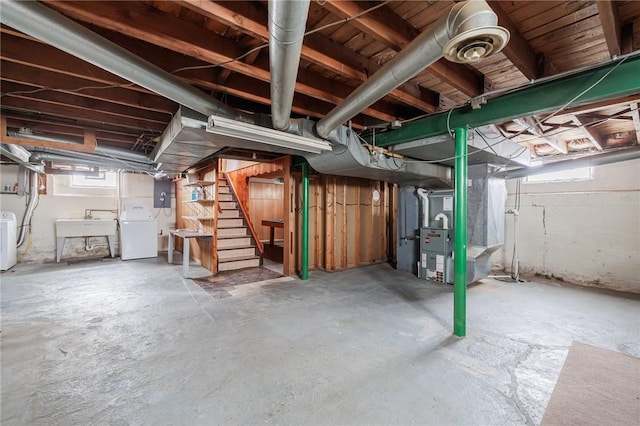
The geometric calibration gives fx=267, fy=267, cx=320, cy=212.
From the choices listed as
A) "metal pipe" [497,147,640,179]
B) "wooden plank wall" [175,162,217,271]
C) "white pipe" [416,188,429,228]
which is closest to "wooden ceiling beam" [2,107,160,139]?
"wooden plank wall" [175,162,217,271]

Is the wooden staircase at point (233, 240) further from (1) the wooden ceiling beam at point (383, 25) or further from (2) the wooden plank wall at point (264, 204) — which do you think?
(1) the wooden ceiling beam at point (383, 25)

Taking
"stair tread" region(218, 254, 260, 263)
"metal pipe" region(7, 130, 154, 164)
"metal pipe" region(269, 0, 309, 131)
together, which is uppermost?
"metal pipe" region(7, 130, 154, 164)

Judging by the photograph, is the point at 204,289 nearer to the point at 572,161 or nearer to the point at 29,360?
the point at 29,360

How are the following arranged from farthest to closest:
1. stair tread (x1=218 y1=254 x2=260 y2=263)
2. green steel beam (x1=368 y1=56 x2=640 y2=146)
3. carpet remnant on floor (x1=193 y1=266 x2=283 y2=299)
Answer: stair tread (x1=218 y1=254 x2=260 y2=263)
carpet remnant on floor (x1=193 y1=266 x2=283 y2=299)
green steel beam (x1=368 y1=56 x2=640 y2=146)

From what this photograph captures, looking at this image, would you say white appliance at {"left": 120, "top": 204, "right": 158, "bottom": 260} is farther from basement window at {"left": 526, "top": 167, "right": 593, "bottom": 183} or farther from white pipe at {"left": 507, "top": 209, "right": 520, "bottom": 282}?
basement window at {"left": 526, "top": 167, "right": 593, "bottom": 183}

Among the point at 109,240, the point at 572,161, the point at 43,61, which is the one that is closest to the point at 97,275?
the point at 109,240

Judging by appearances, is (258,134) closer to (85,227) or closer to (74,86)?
(74,86)

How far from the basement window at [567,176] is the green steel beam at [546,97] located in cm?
313

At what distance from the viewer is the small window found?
6277mm

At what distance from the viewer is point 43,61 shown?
1.91m

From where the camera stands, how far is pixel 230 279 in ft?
14.4

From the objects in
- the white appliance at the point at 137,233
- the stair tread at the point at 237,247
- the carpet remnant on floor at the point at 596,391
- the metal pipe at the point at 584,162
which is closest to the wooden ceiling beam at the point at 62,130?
the white appliance at the point at 137,233

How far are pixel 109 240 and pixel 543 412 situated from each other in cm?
781

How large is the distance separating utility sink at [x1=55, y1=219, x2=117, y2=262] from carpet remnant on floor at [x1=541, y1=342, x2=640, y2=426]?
775cm
